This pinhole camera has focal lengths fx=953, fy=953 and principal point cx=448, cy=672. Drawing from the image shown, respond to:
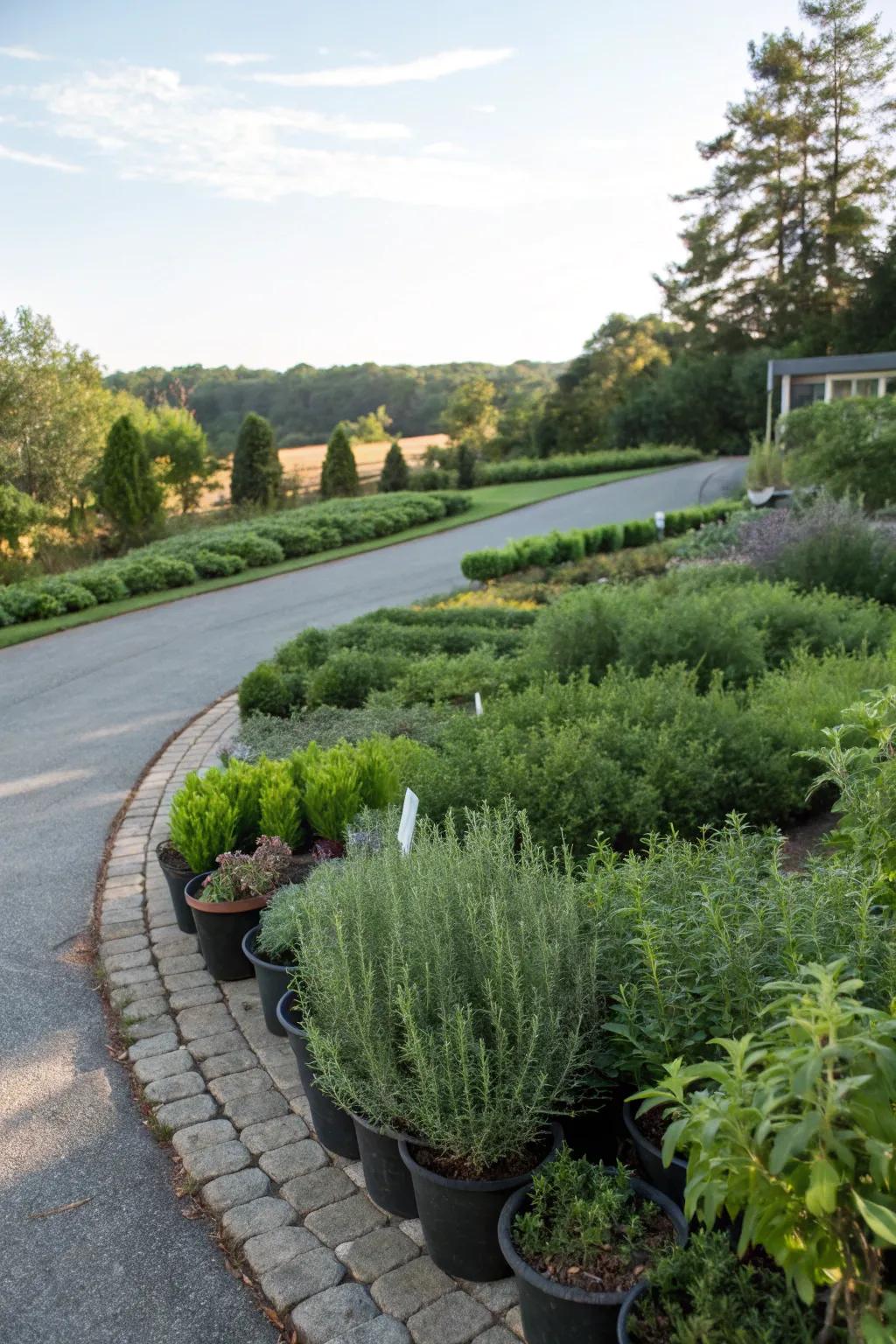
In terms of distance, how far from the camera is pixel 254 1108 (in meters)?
2.95

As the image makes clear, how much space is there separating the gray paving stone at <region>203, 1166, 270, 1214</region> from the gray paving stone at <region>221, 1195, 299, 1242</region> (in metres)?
0.02

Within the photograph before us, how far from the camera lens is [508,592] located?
12.4 m

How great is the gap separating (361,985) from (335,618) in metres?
Result: 9.81

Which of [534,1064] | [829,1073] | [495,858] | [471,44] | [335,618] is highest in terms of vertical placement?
[471,44]

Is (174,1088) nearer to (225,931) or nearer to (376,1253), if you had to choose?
(225,931)

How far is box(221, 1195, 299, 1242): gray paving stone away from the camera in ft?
7.98

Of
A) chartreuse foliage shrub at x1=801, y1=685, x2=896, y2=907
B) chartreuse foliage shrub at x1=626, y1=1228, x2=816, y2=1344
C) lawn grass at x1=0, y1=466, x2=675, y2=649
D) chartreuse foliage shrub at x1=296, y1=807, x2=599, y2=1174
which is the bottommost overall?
lawn grass at x1=0, y1=466, x2=675, y2=649

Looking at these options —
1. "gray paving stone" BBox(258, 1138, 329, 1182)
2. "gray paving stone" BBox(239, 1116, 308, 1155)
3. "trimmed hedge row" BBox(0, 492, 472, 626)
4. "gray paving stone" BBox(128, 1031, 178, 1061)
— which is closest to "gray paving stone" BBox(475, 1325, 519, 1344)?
"gray paving stone" BBox(258, 1138, 329, 1182)

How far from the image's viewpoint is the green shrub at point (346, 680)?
22.6 ft

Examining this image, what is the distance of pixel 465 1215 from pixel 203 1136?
1.02 m

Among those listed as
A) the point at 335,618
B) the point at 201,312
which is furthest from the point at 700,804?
the point at 201,312

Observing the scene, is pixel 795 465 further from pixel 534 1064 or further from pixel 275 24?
pixel 534 1064

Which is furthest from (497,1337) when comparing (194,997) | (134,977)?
(134,977)

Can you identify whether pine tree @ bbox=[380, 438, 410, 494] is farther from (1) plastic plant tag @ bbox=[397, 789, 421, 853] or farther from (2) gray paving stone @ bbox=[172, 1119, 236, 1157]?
(2) gray paving stone @ bbox=[172, 1119, 236, 1157]
